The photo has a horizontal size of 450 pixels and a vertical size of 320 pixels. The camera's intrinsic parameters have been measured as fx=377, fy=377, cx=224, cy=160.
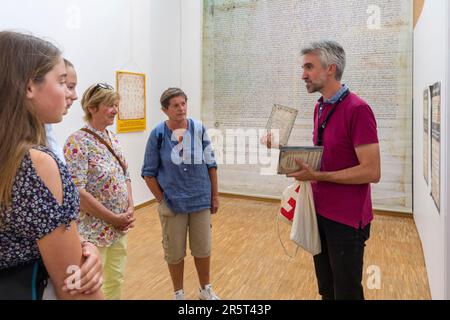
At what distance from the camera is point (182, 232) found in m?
2.73

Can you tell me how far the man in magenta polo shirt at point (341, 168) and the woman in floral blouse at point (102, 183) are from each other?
41.7 inches

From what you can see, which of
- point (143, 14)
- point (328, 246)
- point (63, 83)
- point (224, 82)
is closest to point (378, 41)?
point (224, 82)

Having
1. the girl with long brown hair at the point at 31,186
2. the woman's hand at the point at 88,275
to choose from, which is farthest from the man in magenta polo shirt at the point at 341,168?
the girl with long brown hair at the point at 31,186

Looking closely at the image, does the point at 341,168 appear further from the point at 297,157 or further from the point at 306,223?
the point at 306,223

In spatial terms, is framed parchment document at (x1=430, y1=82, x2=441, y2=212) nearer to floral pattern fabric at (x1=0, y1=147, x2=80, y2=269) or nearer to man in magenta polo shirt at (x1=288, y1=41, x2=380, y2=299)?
man in magenta polo shirt at (x1=288, y1=41, x2=380, y2=299)

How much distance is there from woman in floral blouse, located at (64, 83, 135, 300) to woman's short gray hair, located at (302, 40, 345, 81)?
1.21 m

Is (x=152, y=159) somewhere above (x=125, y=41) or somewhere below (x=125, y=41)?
below

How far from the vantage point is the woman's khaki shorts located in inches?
106

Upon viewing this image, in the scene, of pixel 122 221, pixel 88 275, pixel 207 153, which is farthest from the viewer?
pixel 207 153

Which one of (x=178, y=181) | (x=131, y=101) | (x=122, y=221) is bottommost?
(x=122, y=221)

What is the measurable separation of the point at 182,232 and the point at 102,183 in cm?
79

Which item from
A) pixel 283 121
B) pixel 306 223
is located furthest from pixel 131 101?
pixel 306 223

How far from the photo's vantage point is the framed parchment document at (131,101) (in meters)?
5.51

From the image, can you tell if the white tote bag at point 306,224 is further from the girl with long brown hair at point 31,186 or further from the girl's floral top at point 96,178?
the girl with long brown hair at point 31,186
